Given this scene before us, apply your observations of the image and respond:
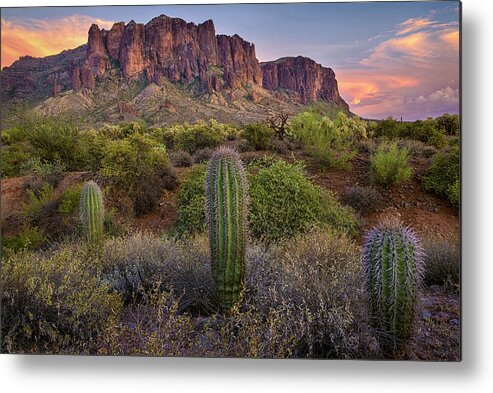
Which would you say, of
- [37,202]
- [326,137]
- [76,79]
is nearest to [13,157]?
[37,202]

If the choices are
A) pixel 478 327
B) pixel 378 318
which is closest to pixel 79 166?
pixel 378 318

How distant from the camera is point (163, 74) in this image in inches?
177

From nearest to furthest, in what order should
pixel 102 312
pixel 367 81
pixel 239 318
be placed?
pixel 239 318, pixel 102 312, pixel 367 81

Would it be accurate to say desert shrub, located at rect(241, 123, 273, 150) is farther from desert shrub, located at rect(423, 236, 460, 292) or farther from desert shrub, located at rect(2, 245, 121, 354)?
desert shrub, located at rect(2, 245, 121, 354)

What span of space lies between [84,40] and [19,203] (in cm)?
141

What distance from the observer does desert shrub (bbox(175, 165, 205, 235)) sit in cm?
470

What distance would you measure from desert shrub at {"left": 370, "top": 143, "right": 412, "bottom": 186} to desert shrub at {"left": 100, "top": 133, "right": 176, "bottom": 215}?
176cm

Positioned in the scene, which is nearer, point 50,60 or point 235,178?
point 235,178

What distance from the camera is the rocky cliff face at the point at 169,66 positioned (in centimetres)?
425

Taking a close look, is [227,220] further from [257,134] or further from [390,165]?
[390,165]

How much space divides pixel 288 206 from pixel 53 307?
6.79ft

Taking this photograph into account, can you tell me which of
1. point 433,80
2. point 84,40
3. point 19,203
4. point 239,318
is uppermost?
point 84,40

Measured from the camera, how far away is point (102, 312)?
12.8 feet

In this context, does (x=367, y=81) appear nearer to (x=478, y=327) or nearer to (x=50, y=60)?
(x=478, y=327)
